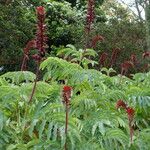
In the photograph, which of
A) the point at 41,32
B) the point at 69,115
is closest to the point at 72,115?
the point at 69,115

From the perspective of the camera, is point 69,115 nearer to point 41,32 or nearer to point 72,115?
point 72,115

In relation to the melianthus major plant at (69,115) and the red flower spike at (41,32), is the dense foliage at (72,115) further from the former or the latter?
the red flower spike at (41,32)

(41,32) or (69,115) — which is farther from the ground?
(41,32)

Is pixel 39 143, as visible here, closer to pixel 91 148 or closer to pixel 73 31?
pixel 91 148

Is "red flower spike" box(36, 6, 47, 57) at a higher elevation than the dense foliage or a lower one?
higher

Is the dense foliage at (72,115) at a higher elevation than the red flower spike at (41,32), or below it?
below

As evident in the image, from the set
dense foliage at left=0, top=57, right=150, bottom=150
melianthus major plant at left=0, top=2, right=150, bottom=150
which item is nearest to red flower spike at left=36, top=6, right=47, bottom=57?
melianthus major plant at left=0, top=2, right=150, bottom=150

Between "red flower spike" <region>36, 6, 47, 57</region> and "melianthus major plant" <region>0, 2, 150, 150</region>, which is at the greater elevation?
"red flower spike" <region>36, 6, 47, 57</region>

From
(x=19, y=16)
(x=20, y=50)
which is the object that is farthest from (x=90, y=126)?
(x=19, y=16)

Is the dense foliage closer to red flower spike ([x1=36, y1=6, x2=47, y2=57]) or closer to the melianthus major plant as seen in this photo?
the melianthus major plant

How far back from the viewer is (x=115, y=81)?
3.29 meters

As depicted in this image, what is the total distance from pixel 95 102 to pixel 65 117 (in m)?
0.29

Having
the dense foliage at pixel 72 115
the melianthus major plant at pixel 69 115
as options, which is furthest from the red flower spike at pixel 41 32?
the dense foliage at pixel 72 115

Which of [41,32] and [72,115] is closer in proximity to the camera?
[41,32]
